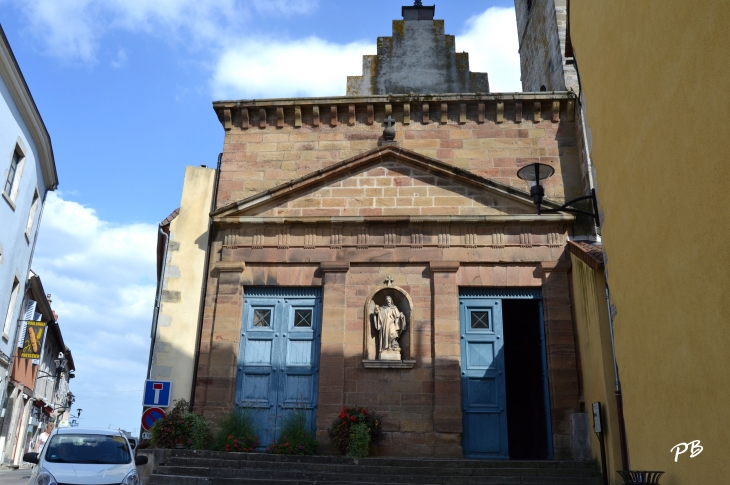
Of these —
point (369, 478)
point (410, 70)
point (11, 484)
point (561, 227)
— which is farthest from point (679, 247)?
point (11, 484)

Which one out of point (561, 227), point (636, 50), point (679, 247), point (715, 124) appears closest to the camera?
point (715, 124)

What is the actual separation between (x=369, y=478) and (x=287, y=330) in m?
3.66

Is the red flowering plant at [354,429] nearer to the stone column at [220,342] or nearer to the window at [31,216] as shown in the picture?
the stone column at [220,342]

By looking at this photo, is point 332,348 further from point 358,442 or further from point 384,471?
point 384,471

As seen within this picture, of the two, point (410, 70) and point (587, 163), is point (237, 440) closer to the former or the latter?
point (587, 163)

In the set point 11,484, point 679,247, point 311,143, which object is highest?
point 311,143

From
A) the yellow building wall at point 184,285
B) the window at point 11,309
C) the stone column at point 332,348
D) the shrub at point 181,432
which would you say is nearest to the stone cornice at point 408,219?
the yellow building wall at point 184,285

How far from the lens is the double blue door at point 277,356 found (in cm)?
1127

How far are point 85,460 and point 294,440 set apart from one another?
308cm

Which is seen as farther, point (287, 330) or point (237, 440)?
point (287, 330)

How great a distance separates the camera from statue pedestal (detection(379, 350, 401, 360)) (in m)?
11.2

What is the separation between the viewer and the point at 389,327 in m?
11.3

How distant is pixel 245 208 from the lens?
40.3 ft

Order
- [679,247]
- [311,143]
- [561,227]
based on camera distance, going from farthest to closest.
→ [311,143], [561,227], [679,247]
